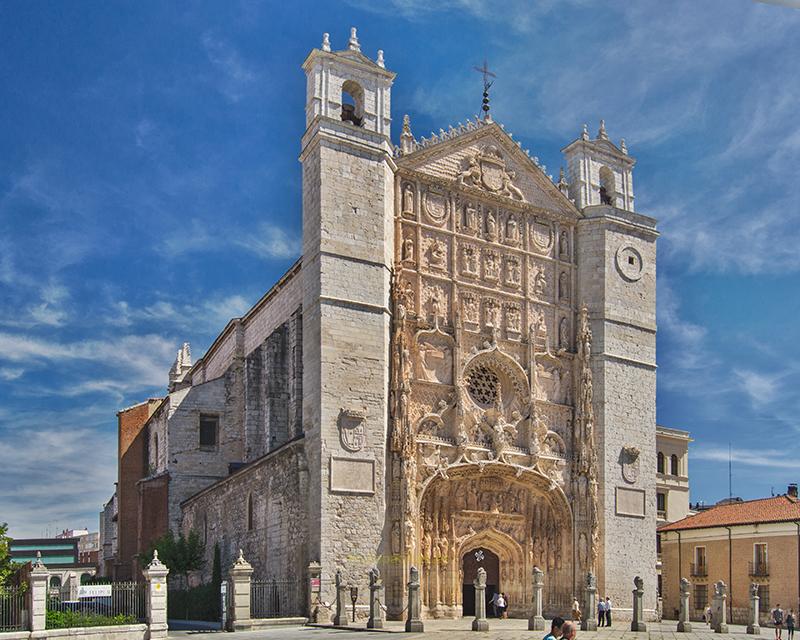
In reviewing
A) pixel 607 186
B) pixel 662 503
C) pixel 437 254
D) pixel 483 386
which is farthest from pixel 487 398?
pixel 662 503

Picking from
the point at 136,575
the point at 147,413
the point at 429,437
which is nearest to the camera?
the point at 429,437

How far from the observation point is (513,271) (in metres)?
30.6

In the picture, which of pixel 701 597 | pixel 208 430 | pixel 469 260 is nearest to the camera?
pixel 469 260

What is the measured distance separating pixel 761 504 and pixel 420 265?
20.0m

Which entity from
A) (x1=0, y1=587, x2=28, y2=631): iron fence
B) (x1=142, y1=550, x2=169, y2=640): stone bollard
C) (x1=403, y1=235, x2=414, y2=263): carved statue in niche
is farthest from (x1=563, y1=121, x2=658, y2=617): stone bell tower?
(x1=0, y1=587, x2=28, y2=631): iron fence

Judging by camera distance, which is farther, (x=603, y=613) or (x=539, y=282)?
(x=539, y=282)

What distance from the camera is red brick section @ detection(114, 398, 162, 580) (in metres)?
39.1

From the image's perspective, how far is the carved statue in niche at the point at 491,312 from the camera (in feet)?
96.3

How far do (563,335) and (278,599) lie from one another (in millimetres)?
12445

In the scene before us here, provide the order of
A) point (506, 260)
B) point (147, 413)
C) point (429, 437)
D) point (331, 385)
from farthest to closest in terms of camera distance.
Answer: point (147, 413) < point (506, 260) < point (429, 437) < point (331, 385)

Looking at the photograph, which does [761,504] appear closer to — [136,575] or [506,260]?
[506,260]

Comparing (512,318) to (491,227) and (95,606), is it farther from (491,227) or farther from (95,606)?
(95,606)

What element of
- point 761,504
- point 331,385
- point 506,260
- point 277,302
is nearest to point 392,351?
point 331,385

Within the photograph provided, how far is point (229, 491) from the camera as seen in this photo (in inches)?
1230
